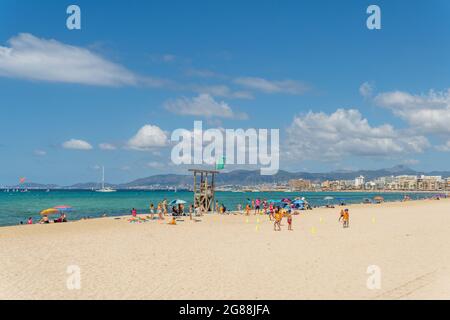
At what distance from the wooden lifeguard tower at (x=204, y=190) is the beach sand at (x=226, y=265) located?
18501 mm

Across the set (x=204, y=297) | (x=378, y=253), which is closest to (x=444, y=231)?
(x=378, y=253)

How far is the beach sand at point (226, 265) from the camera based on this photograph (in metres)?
10.2

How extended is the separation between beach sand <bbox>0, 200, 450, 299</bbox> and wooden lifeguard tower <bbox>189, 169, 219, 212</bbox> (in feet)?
60.7

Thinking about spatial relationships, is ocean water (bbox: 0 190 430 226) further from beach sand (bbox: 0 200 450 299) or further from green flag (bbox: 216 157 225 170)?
beach sand (bbox: 0 200 450 299)

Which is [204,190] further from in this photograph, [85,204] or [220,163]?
[85,204]

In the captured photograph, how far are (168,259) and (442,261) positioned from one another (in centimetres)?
910

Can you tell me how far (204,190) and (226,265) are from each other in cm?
2794

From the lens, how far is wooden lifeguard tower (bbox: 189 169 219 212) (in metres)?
40.8

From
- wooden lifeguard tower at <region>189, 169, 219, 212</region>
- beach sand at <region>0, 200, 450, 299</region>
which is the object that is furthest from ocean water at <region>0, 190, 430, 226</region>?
beach sand at <region>0, 200, 450, 299</region>

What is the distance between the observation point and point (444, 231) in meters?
23.7

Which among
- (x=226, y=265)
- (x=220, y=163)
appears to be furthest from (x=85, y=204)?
(x=226, y=265)

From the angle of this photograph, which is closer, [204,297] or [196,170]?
[204,297]

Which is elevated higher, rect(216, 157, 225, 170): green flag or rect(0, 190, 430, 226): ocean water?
rect(216, 157, 225, 170): green flag
